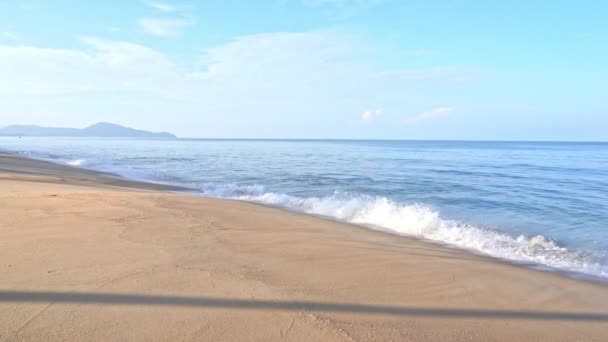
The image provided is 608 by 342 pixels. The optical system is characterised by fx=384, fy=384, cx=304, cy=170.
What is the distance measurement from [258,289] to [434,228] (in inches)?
274

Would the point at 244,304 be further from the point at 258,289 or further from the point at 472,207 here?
the point at 472,207

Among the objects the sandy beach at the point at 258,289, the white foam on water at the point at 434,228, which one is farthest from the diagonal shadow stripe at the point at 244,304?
the white foam on water at the point at 434,228

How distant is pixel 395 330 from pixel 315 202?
1028cm

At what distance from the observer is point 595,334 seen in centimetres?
404

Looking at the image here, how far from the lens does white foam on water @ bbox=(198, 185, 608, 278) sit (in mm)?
7445

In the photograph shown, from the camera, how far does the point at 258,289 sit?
4.54m

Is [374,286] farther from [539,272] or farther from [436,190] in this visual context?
[436,190]

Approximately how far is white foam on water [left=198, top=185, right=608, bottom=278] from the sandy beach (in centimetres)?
103

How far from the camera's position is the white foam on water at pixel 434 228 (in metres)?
7.45

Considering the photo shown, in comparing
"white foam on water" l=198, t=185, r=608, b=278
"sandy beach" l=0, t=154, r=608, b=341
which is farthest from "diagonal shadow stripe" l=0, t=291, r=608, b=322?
"white foam on water" l=198, t=185, r=608, b=278

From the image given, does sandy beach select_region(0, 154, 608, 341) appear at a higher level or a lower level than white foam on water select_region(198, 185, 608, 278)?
higher

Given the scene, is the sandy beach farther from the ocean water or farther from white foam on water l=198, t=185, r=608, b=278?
the ocean water

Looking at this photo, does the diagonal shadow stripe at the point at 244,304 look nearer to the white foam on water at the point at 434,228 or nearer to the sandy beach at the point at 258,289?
the sandy beach at the point at 258,289

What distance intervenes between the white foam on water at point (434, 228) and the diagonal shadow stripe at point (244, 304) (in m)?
3.46
